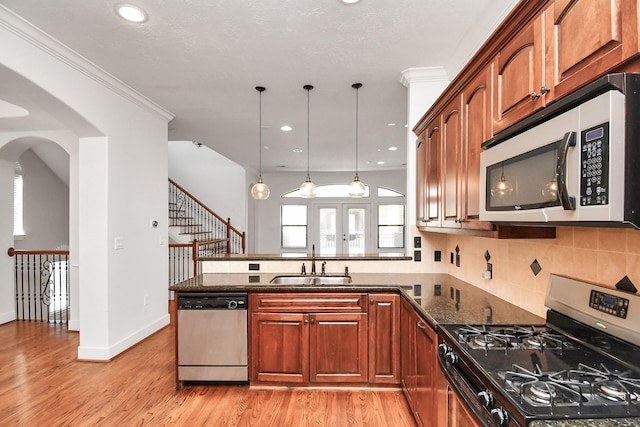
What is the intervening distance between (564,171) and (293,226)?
29.0 feet

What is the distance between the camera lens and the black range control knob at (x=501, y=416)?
3.38 feet

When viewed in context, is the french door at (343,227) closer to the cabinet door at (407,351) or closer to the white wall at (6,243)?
the white wall at (6,243)

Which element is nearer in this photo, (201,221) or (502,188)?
(502,188)

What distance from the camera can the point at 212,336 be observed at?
2.79 metres

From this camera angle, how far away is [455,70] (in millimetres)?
3031

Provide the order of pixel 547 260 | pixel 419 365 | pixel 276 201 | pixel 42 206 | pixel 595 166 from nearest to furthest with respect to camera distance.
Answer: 1. pixel 595 166
2. pixel 547 260
3. pixel 419 365
4. pixel 42 206
5. pixel 276 201

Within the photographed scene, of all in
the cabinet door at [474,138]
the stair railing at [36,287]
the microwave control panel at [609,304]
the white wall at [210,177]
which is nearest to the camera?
the microwave control panel at [609,304]

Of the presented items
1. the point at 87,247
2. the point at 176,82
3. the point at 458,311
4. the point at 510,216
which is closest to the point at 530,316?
the point at 458,311

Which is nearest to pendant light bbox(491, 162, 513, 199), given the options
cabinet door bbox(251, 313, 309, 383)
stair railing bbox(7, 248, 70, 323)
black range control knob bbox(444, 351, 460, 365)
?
black range control knob bbox(444, 351, 460, 365)

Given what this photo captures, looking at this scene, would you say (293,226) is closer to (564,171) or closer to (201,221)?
(201,221)

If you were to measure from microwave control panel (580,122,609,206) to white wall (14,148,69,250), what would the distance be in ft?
27.9

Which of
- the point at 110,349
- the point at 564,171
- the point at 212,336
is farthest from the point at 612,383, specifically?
the point at 110,349

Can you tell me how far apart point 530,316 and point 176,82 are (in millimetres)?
3641

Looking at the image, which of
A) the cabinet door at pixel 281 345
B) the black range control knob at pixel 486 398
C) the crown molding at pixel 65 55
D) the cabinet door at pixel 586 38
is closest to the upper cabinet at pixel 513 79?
the cabinet door at pixel 586 38
